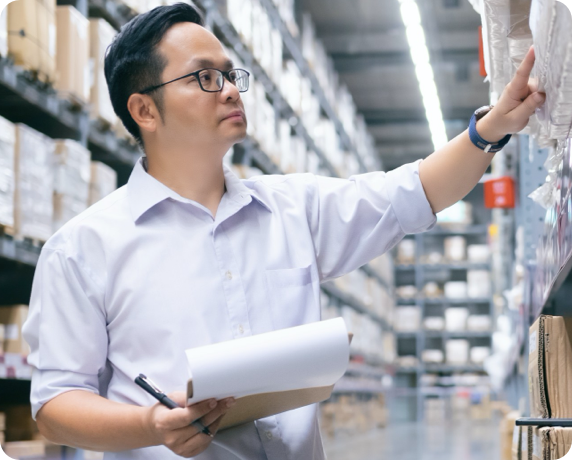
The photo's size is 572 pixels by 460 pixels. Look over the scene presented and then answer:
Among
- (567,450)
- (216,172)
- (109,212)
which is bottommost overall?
(567,450)

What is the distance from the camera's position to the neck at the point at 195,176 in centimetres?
169

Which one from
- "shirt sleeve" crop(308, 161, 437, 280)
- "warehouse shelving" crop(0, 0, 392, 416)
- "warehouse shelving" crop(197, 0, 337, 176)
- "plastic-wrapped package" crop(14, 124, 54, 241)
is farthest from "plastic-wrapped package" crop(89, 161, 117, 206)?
"shirt sleeve" crop(308, 161, 437, 280)

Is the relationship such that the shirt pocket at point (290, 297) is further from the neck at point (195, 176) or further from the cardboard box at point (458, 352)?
the cardboard box at point (458, 352)

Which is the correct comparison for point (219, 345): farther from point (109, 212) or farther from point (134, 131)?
A: point (134, 131)

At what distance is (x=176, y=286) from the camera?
5.03 ft

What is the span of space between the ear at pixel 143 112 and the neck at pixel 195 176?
0.27 ft

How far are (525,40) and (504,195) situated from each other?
5041 millimetres

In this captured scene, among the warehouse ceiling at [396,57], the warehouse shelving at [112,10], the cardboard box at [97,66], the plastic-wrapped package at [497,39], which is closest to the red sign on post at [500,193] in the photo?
the warehouse shelving at [112,10]

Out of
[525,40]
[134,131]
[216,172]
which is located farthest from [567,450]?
[134,131]

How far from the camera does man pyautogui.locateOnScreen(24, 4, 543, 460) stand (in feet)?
4.85

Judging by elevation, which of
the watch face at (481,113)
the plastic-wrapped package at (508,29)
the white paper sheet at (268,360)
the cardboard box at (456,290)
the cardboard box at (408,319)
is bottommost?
the white paper sheet at (268,360)

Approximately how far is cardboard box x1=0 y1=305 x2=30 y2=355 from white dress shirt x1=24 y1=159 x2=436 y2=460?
62.9 inches

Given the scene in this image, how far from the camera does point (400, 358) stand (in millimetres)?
16844

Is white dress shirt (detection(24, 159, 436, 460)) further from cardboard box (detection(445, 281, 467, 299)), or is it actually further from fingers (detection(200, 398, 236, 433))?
cardboard box (detection(445, 281, 467, 299))
